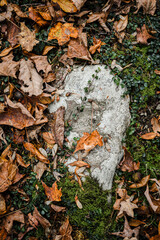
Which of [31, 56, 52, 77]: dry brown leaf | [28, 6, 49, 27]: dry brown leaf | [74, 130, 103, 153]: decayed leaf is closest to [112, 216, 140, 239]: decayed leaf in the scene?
[74, 130, 103, 153]: decayed leaf

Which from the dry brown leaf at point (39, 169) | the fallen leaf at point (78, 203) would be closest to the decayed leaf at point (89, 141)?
the dry brown leaf at point (39, 169)

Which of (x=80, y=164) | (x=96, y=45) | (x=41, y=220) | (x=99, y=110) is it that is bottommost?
(x=41, y=220)

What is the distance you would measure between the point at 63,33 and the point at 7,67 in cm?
106

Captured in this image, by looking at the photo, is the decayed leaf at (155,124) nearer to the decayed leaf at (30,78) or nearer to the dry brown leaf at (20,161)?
the decayed leaf at (30,78)

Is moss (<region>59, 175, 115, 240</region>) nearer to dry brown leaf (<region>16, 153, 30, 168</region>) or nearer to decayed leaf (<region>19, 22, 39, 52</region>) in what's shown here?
dry brown leaf (<region>16, 153, 30, 168</region>)

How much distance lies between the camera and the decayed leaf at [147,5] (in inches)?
125

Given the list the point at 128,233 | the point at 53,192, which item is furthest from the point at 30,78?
the point at 128,233

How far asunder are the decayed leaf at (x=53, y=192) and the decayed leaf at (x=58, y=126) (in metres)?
0.62

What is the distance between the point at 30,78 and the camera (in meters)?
2.79

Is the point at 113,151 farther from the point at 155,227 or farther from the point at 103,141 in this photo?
the point at 155,227

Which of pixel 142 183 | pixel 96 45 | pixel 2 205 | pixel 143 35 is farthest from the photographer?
pixel 143 35

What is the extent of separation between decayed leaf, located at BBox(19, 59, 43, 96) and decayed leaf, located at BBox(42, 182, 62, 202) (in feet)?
4.65

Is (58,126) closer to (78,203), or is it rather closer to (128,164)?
(78,203)

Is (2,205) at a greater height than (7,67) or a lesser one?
A: lesser
